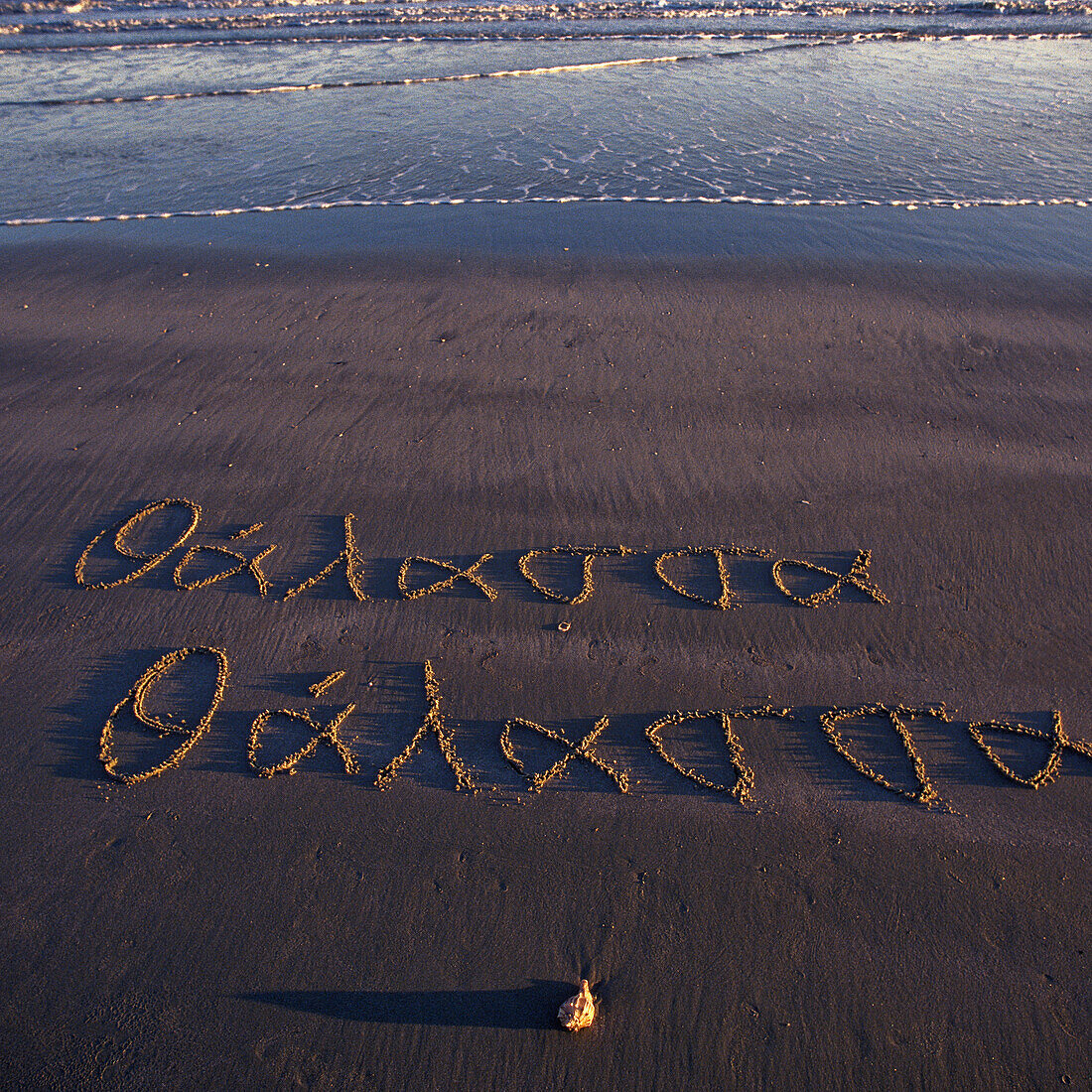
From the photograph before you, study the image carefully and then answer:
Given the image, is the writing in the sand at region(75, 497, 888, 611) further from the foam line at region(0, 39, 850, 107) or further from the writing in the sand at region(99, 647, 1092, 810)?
the foam line at region(0, 39, 850, 107)

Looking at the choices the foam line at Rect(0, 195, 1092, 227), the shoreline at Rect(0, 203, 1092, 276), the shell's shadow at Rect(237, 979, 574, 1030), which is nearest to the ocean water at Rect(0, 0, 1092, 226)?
the foam line at Rect(0, 195, 1092, 227)

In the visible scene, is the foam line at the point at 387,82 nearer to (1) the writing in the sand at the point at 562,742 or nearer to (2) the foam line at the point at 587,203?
(2) the foam line at the point at 587,203

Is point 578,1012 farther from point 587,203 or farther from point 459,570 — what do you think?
point 587,203

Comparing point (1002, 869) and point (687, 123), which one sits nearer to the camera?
point (1002, 869)

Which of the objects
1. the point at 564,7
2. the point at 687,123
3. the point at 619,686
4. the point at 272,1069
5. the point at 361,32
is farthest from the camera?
the point at 564,7

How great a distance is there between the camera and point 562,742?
2820mm

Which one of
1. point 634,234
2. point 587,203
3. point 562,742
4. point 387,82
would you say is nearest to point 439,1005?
point 562,742

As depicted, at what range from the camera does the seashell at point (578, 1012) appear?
81.3 inches

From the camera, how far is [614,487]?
3914 millimetres

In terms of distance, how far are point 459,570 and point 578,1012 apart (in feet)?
6.44

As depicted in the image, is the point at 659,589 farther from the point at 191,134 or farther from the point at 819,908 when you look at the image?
the point at 191,134

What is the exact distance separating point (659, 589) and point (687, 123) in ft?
26.4

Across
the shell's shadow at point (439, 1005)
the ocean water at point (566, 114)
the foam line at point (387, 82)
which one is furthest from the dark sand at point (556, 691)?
the foam line at point (387, 82)

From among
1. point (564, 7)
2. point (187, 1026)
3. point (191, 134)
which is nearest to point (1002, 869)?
point (187, 1026)
